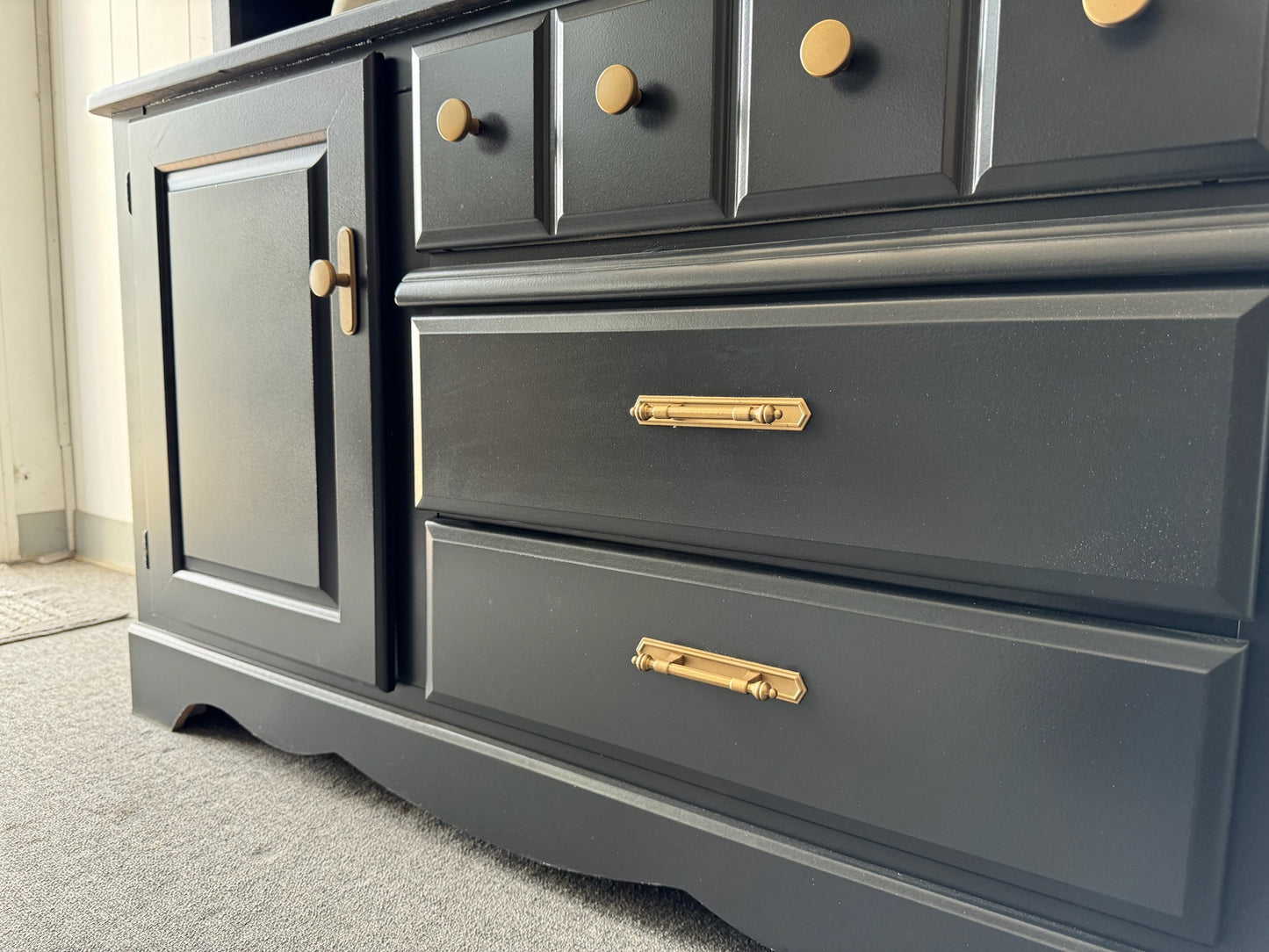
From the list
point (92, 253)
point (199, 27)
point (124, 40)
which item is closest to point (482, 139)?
point (199, 27)

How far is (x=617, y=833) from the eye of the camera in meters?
0.67

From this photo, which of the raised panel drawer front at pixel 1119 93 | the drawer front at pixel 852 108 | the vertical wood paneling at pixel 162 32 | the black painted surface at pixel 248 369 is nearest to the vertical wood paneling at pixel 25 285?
the vertical wood paneling at pixel 162 32

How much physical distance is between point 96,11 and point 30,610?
1236 millimetres

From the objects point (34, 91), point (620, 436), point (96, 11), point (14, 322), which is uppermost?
point (96, 11)

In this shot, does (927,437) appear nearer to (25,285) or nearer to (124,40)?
(124,40)

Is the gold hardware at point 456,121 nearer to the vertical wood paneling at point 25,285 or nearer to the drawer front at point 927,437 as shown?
the drawer front at point 927,437

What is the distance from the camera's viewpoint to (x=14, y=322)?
6.20 feet

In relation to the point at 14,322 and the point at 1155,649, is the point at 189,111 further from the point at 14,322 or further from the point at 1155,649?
the point at 14,322

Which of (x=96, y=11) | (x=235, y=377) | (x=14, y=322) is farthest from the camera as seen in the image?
(x=14, y=322)

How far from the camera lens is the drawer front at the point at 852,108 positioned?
50 cm

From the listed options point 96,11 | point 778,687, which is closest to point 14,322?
point 96,11

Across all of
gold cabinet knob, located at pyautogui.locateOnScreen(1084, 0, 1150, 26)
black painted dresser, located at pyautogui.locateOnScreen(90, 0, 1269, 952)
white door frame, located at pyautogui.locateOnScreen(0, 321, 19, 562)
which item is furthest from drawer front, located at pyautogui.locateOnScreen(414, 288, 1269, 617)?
white door frame, located at pyautogui.locateOnScreen(0, 321, 19, 562)

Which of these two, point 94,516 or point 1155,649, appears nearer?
point 1155,649

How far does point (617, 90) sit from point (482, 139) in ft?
0.50
